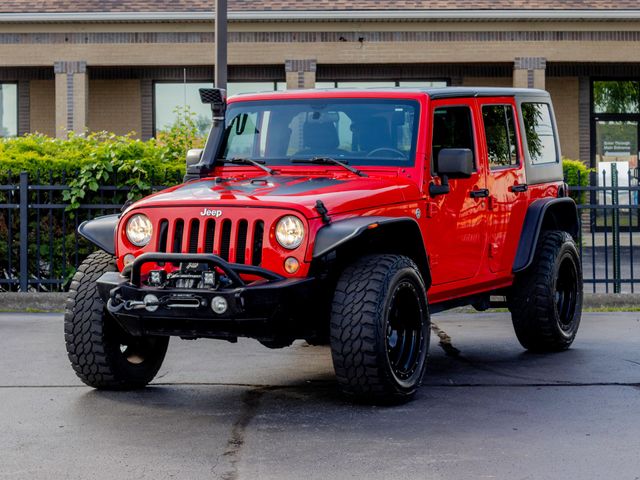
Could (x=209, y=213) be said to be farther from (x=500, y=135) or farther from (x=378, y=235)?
(x=500, y=135)

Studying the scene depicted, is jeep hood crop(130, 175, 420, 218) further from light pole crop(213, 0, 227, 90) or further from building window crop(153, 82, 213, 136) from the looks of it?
building window crop(153, 82, 213, 136)

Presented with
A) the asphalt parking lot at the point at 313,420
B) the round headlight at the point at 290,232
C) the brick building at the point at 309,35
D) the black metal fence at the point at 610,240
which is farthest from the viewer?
the brick building at the point at 309,35

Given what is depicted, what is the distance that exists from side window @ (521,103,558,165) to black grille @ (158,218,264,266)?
10.4ft

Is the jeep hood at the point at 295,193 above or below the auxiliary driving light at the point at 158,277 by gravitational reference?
above

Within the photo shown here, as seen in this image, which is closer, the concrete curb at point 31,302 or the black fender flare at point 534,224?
the black fender flare at point 534,224

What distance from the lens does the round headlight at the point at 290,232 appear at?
6738mm

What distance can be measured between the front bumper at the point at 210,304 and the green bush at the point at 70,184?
520cm

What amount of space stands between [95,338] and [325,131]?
2.01 m

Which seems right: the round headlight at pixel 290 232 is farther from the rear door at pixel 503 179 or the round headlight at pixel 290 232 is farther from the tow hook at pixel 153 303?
the rear door at pixel 503 179

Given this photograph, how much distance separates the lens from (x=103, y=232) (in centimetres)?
747

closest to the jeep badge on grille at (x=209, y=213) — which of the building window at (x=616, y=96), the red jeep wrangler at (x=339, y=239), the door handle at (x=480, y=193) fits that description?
the red jeep wrangler at (x=339, y=239)

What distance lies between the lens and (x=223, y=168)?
8.24 m

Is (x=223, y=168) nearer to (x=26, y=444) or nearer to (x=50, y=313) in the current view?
(x=26, y=444)

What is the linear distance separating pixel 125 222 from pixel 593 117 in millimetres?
21652
